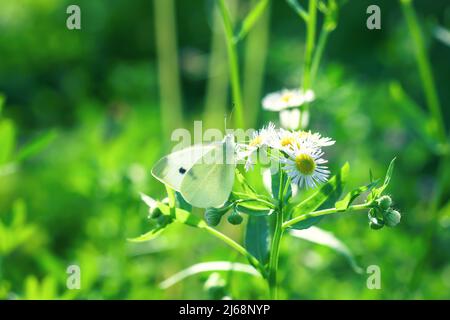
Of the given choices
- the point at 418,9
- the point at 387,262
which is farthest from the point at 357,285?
the point at 418,9

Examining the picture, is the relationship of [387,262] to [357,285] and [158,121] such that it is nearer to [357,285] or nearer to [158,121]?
[357,285]

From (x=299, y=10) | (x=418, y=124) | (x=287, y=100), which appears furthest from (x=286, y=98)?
(x=418, y=124)

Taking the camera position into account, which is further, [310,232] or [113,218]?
[113,218]

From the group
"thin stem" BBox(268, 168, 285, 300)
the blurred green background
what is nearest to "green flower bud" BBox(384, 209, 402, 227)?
"thin stem" BBox(268, 168, 285, 300)

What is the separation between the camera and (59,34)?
255cm

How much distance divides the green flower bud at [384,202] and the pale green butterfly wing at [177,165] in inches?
7.2

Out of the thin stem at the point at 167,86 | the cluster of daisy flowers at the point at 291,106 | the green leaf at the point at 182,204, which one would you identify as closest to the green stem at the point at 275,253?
the green leaf at the point at 182,204

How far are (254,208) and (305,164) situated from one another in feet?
0.24

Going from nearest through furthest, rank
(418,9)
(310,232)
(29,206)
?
(310,232), (29,206), (418,9)

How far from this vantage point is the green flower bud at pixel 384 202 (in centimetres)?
63

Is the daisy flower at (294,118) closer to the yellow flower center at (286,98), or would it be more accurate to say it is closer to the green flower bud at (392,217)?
the yellow flower center at (286,98)

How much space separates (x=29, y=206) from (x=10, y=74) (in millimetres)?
959

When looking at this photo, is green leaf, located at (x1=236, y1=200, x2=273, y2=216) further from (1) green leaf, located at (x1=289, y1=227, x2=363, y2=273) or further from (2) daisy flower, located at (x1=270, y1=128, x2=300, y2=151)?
(1) green leaf, located at (x1=289, y1=227, x2=363, y2=273)
